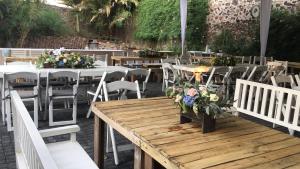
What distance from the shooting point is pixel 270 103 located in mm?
2652

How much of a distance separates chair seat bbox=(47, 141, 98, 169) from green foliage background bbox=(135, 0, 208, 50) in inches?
385

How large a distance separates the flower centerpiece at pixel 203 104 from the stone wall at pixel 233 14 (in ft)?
26.7

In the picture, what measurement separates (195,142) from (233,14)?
31.8ft

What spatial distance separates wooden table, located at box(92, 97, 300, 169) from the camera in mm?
1551

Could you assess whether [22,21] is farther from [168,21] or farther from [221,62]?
[221,62]

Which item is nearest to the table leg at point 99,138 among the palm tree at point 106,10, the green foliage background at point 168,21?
the green foliage background at point 168,21

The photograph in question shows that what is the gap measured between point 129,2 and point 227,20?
5614 mm

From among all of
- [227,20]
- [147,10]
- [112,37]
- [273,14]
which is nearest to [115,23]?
[112,37]

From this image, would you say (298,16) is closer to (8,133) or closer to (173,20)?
(173,20)

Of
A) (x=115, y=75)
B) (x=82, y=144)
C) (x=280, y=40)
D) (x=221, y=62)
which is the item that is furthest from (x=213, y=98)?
(x=280, y=40)

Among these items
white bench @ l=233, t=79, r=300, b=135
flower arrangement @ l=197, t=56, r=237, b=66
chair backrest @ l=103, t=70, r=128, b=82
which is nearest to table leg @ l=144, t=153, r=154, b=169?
white bench @ l=233, t=79, r=300, b=135

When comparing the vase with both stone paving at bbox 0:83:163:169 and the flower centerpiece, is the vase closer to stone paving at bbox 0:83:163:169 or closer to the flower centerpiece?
the flower centerpiece

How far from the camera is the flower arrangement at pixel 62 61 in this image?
4883 millimetres

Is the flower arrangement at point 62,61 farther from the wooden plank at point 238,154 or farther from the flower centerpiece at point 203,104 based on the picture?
the wooden plank at point 238,154
